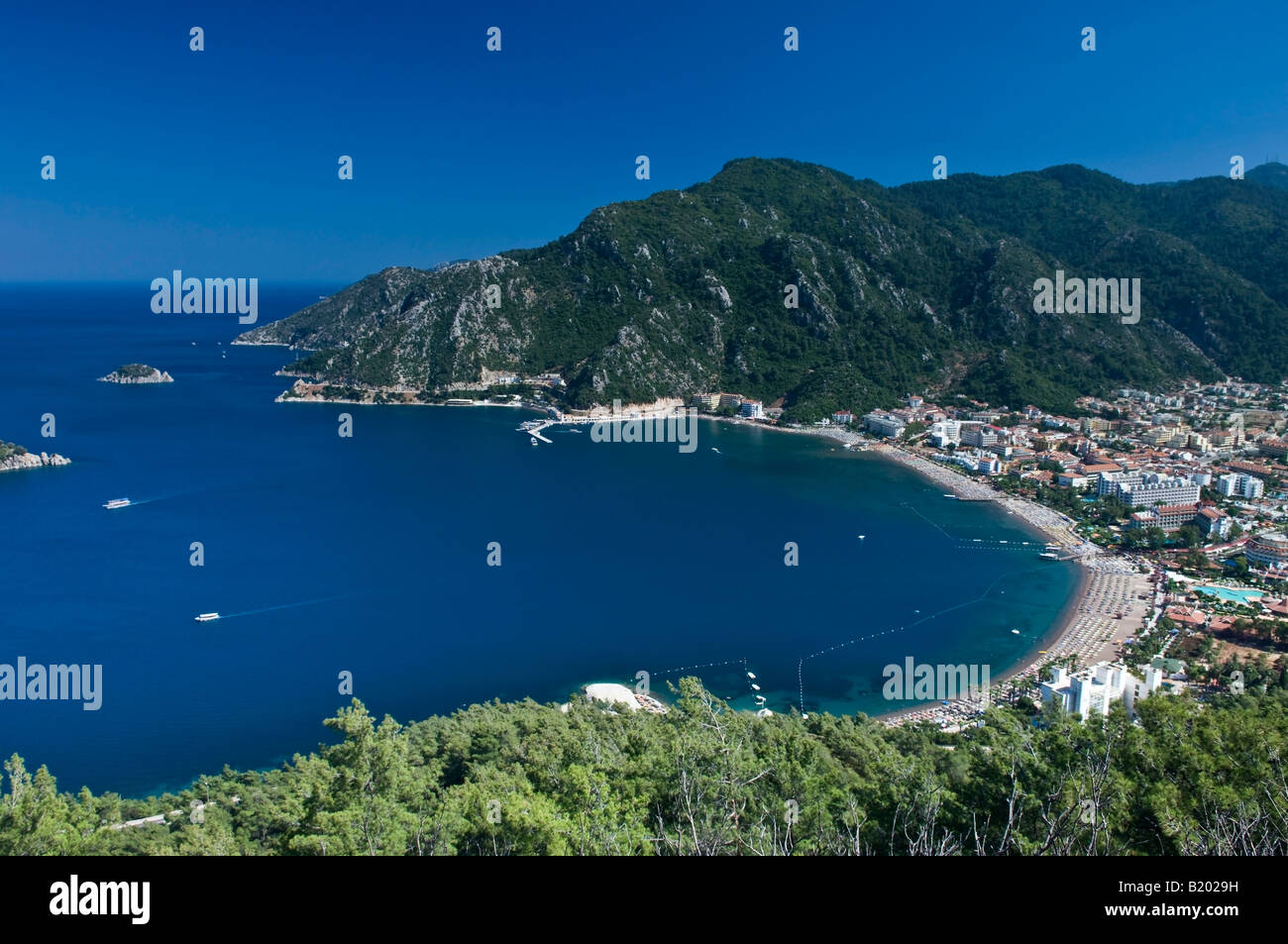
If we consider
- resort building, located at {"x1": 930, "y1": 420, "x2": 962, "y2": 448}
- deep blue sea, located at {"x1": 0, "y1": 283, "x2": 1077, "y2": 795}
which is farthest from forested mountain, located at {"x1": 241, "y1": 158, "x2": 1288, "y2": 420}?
deep blue sea, located at {"x1": 0, "y1": 283, "x2": 1077, "y2": 795}

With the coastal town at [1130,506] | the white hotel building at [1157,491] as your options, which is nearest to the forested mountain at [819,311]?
the coastal town at [1130,506]

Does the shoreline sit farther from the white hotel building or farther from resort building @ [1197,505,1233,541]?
resort building @ [1197,505,1233,541]

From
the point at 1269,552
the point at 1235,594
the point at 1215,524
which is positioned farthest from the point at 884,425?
the point at 1235,594

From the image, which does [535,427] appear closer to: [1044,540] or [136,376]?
[1044,540]

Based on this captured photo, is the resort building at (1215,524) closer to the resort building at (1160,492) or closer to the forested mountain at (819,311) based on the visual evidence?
the resort building at (1160,492)
